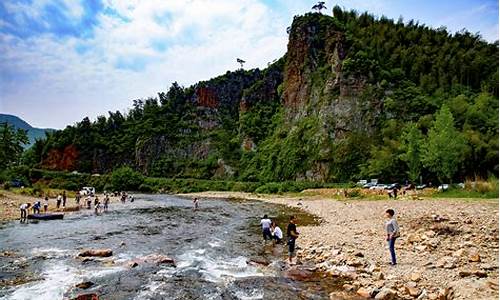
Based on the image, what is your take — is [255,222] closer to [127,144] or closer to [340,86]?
[340,86]

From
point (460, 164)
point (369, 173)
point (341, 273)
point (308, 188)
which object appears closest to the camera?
point (341, 273)

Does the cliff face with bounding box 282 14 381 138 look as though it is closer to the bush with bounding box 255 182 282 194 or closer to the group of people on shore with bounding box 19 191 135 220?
the bush with bounding box 255 182 282 194

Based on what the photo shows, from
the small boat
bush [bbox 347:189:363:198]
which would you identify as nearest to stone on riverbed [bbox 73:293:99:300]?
the small boat

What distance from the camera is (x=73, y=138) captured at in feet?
486

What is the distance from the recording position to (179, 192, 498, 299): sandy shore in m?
11.5

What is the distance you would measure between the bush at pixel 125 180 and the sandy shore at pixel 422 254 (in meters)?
96.8

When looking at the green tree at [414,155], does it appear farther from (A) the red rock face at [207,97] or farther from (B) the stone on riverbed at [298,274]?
(A) the red rock face at [207,97]

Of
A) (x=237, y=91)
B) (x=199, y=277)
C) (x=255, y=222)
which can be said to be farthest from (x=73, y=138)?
(x=199, y=277)

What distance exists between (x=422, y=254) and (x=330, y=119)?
78.6 metres

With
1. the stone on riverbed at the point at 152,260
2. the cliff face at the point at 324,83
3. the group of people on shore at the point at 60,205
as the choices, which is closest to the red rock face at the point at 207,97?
the cliff face at the point at 324,83

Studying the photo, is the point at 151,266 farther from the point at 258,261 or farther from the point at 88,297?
the point at 88,297

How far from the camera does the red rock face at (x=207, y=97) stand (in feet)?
525

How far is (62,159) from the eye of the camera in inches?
5576

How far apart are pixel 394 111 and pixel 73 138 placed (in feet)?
396
